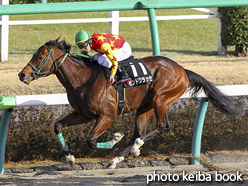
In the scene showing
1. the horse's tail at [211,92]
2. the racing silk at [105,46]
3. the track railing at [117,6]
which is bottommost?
the horse's tail at [211,92]

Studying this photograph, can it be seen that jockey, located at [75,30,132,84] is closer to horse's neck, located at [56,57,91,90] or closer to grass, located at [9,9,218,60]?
horse's neck, located at [56,57,91,90]

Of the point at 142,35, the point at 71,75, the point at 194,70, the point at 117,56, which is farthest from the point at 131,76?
the point at 142,35

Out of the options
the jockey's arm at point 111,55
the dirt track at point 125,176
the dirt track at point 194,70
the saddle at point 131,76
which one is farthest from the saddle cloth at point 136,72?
the dirt track at point 194,70

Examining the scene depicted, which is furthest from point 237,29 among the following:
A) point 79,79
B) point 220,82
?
point 79,79

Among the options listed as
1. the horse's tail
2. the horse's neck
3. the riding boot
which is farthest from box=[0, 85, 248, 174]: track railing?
→ the riding boot

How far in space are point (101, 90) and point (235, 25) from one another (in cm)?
575

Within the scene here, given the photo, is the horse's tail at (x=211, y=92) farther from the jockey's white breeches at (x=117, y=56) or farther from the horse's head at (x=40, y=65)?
the horse's head at (x=40, y=65)

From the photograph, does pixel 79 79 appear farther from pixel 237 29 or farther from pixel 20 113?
pixel 237 29

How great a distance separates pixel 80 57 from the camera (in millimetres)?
3615

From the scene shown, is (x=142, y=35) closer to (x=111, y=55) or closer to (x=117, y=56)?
(x=117, y=56)

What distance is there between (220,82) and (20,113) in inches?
144

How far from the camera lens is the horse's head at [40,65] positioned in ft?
10.6

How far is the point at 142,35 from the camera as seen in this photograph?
497 inches

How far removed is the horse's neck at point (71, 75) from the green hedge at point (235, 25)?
5.70 metres
